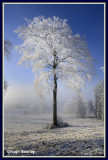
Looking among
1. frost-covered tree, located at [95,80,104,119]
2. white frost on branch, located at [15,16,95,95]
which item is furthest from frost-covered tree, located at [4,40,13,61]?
frost-covered tree, located at [95,80,104,119]

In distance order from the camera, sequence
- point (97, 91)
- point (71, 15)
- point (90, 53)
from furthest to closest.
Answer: point (97, 91) → point (90, 53) → point (71, 15)

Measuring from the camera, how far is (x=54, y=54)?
404 inches

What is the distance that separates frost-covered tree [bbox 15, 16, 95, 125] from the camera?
31.7ft

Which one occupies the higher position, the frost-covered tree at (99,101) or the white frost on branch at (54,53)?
the white frost on branch at (54,53)

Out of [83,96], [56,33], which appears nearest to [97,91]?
[83,96]

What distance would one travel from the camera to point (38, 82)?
33.9 feet

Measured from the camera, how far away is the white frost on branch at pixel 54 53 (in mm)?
9664

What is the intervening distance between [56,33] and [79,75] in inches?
137

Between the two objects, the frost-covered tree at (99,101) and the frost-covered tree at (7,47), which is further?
the frost-covered tree at (99,101)

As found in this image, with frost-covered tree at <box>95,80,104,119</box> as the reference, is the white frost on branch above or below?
above

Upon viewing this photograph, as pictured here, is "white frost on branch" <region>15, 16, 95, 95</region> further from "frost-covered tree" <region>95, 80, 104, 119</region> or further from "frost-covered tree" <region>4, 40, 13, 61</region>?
"frost-covered tree" <region>95, 80, 104, 119</region>

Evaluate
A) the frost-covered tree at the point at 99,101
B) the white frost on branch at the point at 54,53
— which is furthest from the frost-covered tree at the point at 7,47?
the frost-covered tree at the point at 99,101

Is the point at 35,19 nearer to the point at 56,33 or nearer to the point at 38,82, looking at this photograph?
the point at 56,33

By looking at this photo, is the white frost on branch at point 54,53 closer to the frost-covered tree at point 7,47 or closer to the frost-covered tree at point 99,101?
the frost-covered tree at point 7,47
